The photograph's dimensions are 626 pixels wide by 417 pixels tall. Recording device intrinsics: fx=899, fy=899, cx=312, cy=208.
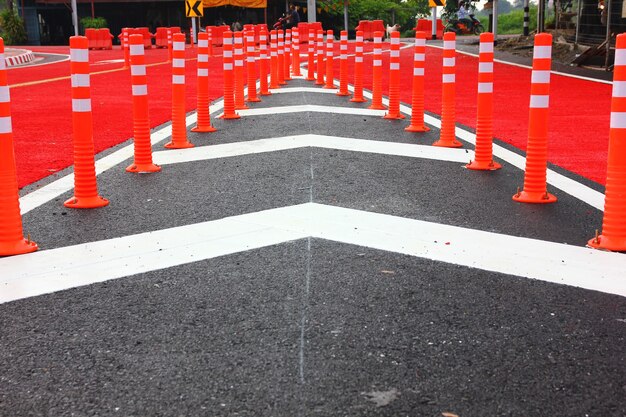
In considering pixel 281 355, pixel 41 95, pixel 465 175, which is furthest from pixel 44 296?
pixel 41 95

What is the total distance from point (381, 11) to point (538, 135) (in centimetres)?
7362

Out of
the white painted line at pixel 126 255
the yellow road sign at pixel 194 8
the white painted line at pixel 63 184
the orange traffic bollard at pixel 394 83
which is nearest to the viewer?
the white painted line at pixel 126 255

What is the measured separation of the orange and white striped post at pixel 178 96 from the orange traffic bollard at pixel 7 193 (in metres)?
4.48

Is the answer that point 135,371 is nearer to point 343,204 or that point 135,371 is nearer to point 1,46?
point 1,46

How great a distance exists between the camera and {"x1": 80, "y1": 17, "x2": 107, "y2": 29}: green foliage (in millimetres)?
58125

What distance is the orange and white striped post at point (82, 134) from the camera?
7.13 m

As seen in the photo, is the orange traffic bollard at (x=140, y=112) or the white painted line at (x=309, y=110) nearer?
the orange traffic bollard at (x=140, y=112)

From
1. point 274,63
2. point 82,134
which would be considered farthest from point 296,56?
point 82,134

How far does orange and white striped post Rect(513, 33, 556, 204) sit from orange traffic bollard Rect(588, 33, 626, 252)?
1273 mm

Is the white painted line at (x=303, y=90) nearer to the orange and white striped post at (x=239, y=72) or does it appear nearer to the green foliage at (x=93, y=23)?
the orange and white striped post at (x=239, y=72)

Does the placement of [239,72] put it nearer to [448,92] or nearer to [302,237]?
[448,92]

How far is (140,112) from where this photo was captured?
877 cm

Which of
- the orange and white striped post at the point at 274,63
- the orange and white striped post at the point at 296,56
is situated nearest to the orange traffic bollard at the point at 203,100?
the orange and white striped post at the point at 274,63

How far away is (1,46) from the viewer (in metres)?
5.62
